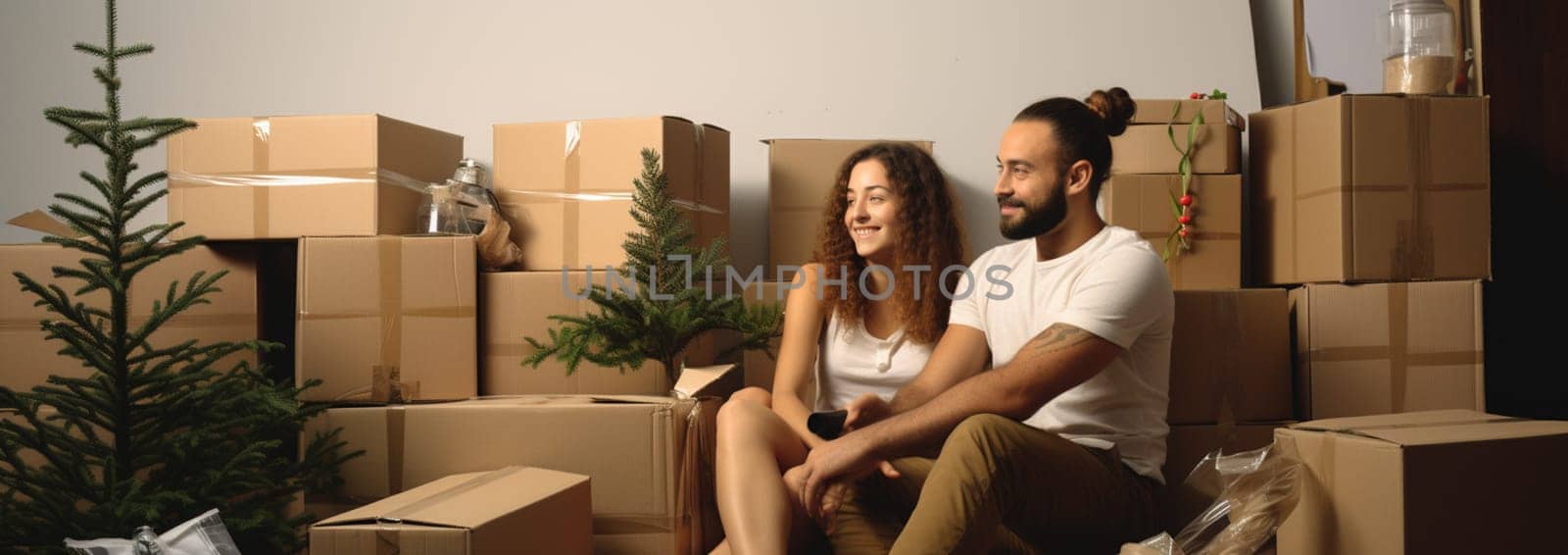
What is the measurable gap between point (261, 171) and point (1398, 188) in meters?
2.35

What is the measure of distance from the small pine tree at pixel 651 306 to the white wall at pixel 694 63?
0.50 metres

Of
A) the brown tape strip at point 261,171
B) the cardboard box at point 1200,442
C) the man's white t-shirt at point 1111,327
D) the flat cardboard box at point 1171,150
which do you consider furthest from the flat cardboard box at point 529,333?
the flat cardboard box at point 1171,150

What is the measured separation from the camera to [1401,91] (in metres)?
2.20

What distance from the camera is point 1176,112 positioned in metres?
2.30

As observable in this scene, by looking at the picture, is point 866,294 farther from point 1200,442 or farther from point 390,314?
point 390,314

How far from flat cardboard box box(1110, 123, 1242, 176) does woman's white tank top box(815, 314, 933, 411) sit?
71 cm

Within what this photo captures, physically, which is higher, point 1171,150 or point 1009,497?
point 1171,150

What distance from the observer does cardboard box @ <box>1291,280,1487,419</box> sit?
2066 millimetres

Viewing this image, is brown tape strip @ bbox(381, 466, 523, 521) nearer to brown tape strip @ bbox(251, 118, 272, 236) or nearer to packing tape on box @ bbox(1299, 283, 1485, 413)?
brown tape strip @ bbox(251, 118, 272, 236)

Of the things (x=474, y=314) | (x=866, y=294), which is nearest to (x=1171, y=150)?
(x=866, y=294)

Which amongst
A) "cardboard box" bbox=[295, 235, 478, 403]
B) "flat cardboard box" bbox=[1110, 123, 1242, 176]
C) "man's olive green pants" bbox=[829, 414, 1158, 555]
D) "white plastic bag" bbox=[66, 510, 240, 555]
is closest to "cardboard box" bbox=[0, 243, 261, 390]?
"cardboard box" bbox=[295, 235, 478, 403]

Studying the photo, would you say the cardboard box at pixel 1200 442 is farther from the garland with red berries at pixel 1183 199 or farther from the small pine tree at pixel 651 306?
the small pine tree at pixel 651 306

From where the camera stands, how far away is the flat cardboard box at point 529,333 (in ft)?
7.07

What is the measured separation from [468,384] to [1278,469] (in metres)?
1.51
